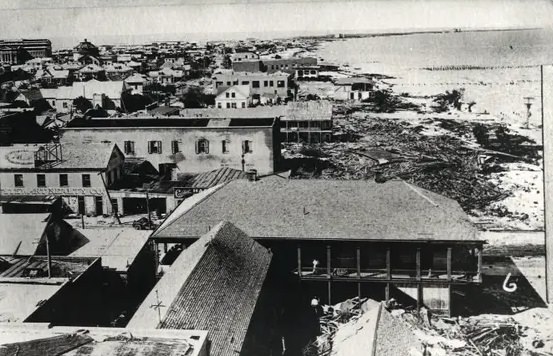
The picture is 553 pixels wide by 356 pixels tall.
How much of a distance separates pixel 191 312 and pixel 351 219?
427 cm

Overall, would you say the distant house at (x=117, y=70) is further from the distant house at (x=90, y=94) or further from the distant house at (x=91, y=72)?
the distant house at (x=90, y=94)

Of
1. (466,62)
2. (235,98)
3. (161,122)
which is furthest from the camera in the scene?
(235,98)

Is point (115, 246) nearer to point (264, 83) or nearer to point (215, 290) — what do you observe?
point (215, 290)

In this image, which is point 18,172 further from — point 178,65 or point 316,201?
point 316,201

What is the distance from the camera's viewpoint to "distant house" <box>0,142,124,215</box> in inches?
579

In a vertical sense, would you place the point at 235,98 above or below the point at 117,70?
below

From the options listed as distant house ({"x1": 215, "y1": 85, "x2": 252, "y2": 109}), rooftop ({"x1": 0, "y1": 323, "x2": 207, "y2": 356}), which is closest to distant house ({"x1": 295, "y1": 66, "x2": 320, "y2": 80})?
distant house ({"x1": 215, "y1": 85, "x2": 252, "y2": 109})

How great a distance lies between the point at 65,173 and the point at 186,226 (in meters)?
5.53

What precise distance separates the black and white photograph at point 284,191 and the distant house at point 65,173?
50 millimetres

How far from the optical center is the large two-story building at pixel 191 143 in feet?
54.4

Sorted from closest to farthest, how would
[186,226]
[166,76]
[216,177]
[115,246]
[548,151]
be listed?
[548,151], [186,226], [115,246], [216,177], [166,76]

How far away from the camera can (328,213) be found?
11.2m

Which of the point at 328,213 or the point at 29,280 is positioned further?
the point at 328,213

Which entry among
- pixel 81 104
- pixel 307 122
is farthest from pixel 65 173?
pixel 307 122
